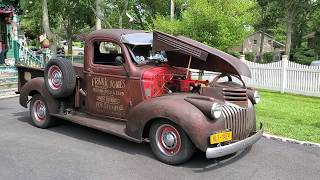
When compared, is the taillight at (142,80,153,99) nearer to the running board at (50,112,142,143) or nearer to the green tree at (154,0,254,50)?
the running board at (50,112,142,143)

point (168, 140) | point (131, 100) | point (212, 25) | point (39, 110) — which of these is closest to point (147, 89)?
point (131, 100)

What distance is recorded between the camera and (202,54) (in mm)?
6934

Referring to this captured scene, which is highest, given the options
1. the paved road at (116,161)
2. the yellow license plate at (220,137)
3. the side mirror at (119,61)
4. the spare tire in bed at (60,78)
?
the side mirror at (119,61)

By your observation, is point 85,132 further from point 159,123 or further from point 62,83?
point 159,123

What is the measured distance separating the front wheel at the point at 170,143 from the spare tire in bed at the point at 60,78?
1978 mm

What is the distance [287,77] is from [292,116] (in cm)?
643

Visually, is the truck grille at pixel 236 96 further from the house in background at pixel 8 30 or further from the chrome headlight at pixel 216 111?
the house in background at pixel 8 30

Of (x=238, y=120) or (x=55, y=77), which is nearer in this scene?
(x=238, y=120)

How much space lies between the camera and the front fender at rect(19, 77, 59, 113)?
8.48 metres

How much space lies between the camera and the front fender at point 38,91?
27.8 ft

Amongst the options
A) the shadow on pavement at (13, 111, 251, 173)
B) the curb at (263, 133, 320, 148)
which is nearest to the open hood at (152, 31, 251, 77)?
the shadow on pavement at (13, 111, 251, 173)

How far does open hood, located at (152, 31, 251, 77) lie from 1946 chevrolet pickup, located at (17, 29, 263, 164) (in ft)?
0.05

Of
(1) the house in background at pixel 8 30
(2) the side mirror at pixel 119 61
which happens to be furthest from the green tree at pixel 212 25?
(2) the side mirror at pixel 119 61

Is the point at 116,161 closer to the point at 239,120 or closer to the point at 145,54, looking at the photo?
the point at 239,120
